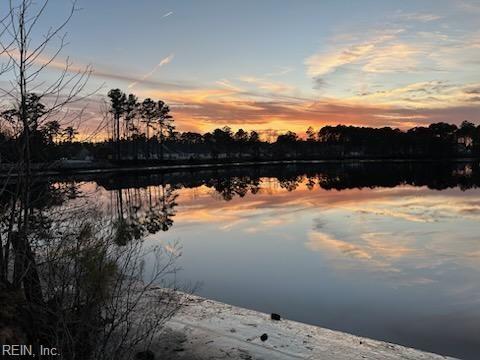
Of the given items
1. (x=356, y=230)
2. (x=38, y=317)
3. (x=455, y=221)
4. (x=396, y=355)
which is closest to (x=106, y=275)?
(x=38, y=317)

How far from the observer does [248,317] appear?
1003 centimetres

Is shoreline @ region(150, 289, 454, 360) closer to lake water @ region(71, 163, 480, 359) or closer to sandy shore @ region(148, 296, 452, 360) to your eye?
sandy shore @ region(148, 296, 452, 360)

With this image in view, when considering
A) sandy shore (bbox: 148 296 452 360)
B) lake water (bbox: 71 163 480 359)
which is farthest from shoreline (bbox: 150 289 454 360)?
lake water (bbox: 71 163 480 359)

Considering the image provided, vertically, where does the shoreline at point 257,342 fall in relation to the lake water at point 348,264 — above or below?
above

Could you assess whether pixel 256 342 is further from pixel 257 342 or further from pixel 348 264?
pixel 348 264

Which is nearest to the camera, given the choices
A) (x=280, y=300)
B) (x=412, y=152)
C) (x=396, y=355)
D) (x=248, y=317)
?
(x=396, y=355)

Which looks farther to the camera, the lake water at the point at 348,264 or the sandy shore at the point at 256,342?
the lake water at the point at 348,264

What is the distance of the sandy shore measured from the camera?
7855 mm

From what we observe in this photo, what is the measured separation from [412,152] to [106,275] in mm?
206707

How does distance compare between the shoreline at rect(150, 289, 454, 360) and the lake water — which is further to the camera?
the lake water

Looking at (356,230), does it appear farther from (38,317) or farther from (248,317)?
(38,317)

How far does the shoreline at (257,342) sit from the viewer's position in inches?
309

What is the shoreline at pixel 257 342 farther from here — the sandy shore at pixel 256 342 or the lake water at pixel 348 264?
the lake water at pixel 348 264

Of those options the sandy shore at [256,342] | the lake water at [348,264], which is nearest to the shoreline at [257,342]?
the sandy shore at [256,342]
